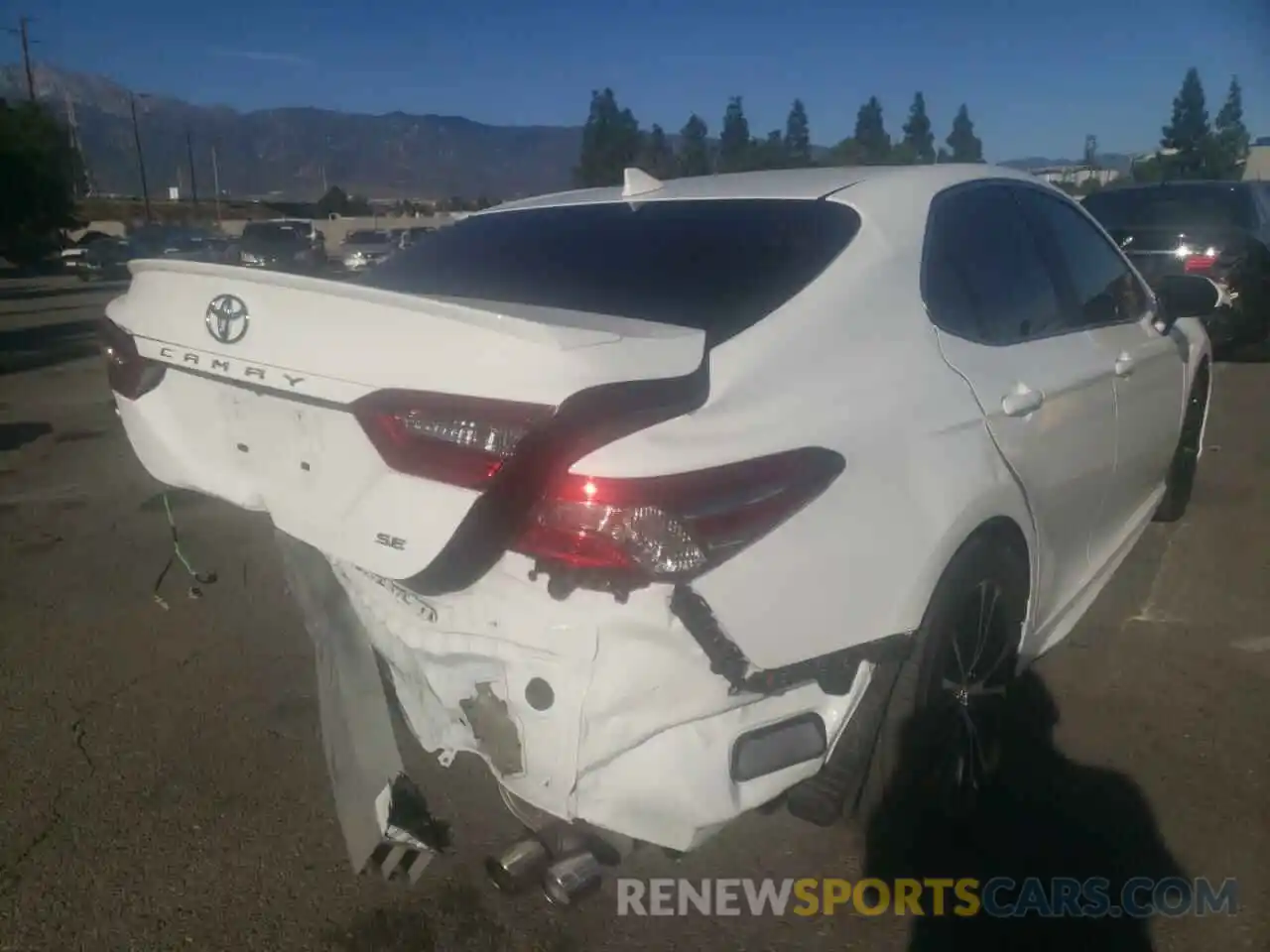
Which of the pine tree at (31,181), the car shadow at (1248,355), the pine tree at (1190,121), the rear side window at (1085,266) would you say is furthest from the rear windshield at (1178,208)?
the pine tree at (1190,121)

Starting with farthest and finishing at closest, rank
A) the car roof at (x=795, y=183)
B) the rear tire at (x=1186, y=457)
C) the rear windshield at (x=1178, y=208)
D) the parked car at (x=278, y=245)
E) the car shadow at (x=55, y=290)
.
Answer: the parked car at (x=278, y=245), the car shadow at (x=55, y=290), the rear windshield at (x=1178, y=208), the rear tire at (x=1186, y=457), the car roof at (x=795, y=183)

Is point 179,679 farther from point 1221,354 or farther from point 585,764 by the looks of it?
point 1221,354

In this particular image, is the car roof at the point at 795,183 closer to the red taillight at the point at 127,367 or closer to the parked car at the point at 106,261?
the red taillight at the point at 127,367

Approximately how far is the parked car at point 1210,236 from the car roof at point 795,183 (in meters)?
6.93

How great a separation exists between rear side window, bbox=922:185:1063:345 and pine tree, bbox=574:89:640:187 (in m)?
63.3

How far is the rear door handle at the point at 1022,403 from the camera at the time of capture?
110 inches

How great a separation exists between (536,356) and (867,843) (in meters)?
1.56

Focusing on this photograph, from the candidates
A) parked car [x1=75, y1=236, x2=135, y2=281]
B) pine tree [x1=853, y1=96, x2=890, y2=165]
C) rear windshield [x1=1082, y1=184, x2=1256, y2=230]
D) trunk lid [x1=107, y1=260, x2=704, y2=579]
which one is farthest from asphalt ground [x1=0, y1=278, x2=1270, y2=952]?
pine tree [x1=853, y1=96, x2=890, y2=165]

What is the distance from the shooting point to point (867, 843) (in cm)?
274

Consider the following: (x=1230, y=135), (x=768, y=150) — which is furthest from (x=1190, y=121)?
(x=768, y=150)

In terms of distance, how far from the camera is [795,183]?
312 centimetres

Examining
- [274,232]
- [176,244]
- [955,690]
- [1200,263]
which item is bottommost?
[176,244]

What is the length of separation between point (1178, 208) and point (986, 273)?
29.8 feet

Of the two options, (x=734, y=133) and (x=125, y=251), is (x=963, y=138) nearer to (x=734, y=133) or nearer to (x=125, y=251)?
(x=734, y=133)
